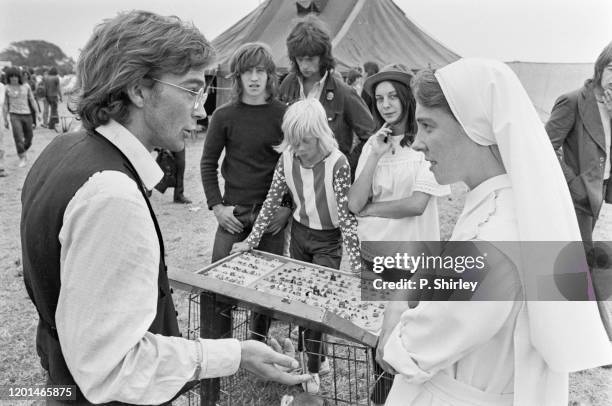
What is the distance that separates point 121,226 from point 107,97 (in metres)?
0.42

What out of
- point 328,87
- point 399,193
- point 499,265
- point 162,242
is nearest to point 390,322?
point 499,265

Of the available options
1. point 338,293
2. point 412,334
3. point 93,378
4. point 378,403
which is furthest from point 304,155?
point 93,378

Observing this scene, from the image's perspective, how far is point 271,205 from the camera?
3250 millimetres

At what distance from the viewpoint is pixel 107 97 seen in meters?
1.36

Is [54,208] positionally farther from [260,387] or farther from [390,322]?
[260,387]

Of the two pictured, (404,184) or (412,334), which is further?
→ (404,184)

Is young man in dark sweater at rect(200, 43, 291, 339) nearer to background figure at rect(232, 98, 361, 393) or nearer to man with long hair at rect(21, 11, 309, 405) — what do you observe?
background figure at rect(232, 98, 361, 393)

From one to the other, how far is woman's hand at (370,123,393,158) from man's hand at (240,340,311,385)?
1.69 m

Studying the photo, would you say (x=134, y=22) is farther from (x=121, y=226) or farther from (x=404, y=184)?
(x=404, y=184)

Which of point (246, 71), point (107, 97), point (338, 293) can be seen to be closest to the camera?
point (107, 97)

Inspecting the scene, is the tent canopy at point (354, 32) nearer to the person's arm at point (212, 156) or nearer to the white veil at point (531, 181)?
the person's arm at point (212, 156)

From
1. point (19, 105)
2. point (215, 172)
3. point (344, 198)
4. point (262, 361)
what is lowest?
point (19, 105)

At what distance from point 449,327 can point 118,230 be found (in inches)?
37.0

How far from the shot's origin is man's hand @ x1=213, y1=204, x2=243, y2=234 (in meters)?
3.42
